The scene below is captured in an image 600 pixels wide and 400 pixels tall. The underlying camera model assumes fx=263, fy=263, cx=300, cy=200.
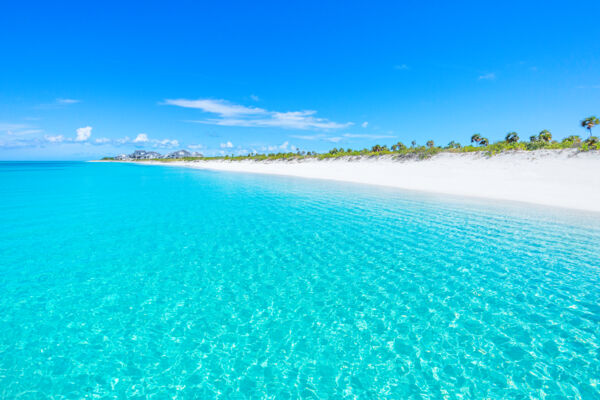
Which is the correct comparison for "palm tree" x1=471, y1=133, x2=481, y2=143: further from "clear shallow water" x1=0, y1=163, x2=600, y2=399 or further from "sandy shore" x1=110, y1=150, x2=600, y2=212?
"clear shallow water" x1=0, y1=163, x2=600, y2=399

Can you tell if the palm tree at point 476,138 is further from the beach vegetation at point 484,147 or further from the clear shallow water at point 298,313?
the clear shallow water at point 298,313

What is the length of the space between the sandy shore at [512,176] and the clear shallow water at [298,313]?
60.1ft

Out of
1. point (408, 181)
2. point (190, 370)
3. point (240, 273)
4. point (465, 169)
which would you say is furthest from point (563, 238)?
point (465, 169)

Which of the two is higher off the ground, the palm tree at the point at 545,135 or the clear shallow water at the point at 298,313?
the palm tree at the point at 545,135

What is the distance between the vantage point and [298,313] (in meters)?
9.62

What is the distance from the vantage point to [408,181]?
51969mm

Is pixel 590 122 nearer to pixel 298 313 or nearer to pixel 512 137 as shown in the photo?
pixel 512 137

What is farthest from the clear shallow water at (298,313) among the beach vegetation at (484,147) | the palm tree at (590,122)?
the palm tree at (590,122)

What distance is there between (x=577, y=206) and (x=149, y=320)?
40.9m

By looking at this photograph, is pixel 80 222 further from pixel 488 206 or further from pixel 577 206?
pixel 577 206

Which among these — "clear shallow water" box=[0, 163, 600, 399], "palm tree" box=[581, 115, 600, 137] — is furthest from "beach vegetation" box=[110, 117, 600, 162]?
"clear shallow water" box=[0, 163, 600, 399]

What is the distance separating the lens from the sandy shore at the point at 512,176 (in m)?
33.6

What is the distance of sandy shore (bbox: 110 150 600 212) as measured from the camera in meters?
33.6

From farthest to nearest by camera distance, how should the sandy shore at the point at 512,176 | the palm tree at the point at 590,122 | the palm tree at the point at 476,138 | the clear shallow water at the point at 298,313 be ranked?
the palm tree at the point at 476,138
the palm tree at the point at 590,122
the sandy shore at the point at 512,176
the clear shallow water at the point at 298,313
